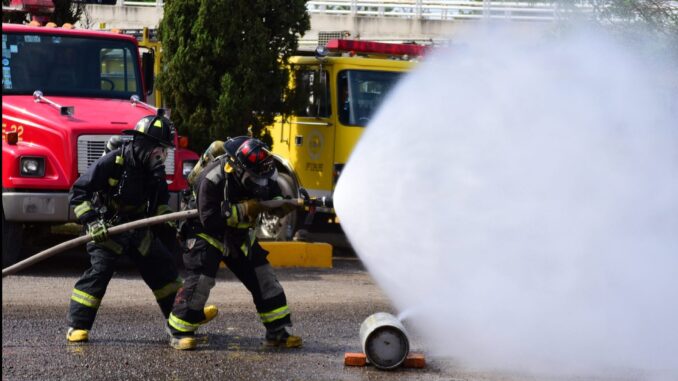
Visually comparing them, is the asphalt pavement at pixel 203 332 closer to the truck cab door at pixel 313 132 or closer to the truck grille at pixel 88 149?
the truck grille at pixel 88 149

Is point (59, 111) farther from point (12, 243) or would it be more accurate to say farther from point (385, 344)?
point (385, 344)

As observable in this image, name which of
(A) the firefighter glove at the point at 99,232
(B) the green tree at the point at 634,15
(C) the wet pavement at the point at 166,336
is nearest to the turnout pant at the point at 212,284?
(C) the wet pavement at the point at 166,336

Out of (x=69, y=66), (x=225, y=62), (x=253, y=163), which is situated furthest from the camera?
(x=225, y=62)

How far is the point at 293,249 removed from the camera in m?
11.7

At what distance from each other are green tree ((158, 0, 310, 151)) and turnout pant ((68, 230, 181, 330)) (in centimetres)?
551

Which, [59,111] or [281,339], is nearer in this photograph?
[281,339]

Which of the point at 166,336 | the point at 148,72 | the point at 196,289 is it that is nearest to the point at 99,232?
the point at 196,289

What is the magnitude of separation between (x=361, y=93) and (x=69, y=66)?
3584mm

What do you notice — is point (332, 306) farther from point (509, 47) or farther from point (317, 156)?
point (317, 156)

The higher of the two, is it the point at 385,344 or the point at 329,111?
the point at 329,111

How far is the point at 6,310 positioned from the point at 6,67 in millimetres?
3324

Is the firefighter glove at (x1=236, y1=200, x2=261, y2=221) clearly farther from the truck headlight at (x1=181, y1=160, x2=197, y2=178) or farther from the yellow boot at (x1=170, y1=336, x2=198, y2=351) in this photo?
the truck headlight at (x1=181, y1=160, x2=197, y2=178)

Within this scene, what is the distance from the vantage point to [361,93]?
1299cm

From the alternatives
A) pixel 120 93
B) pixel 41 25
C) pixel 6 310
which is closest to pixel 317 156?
pixel 120 93
